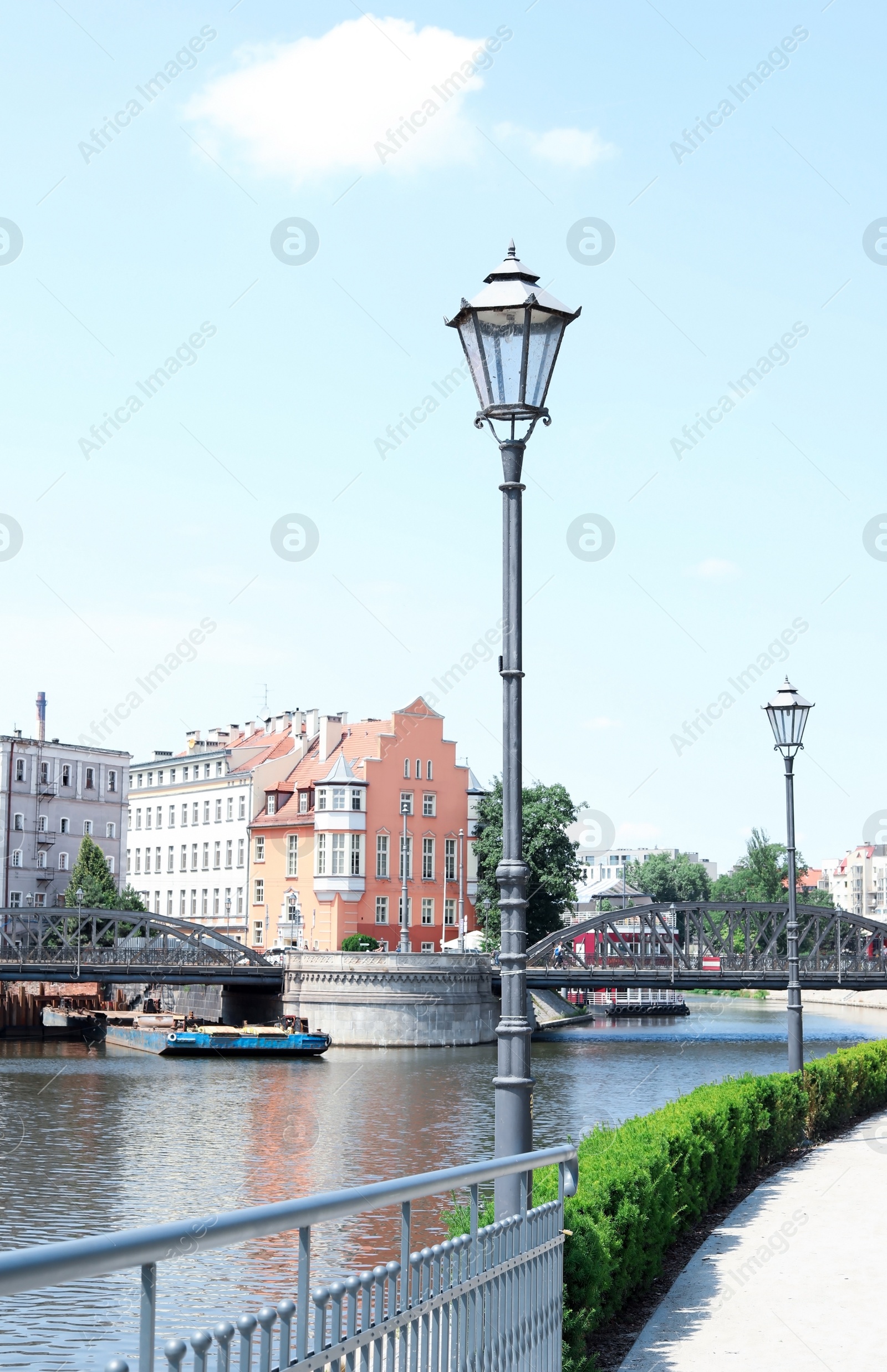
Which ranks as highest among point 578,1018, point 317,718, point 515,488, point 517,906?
point 317,718

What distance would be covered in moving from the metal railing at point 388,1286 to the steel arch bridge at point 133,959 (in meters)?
61.5

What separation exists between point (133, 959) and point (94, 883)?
10.9 m

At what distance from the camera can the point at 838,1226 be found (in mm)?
15023

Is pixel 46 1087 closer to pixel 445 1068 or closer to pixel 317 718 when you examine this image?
pixel 445 1068

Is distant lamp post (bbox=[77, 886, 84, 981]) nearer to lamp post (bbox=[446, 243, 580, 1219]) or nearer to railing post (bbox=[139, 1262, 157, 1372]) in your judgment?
lamp post (bbox=[446, 243, 580, 1219])

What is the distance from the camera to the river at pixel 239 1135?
709 inches

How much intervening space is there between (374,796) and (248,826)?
1232cm

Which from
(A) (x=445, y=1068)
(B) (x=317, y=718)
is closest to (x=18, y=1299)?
(A) (x=445, y=1068)

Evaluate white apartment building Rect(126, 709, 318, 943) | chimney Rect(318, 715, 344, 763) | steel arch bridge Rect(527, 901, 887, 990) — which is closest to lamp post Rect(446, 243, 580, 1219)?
steel arch bridge Rect(527, 901, 887, 990)

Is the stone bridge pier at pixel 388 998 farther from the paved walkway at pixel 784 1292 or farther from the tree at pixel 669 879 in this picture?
the tree at pixel 669 879

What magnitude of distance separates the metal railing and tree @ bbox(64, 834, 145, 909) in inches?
3106

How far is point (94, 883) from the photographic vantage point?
85.8 m

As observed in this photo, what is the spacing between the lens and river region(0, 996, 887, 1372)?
18.0m

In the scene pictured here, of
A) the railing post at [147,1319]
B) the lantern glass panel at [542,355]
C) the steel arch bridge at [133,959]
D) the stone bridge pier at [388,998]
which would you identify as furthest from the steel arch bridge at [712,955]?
the railing post at [147,1319]
